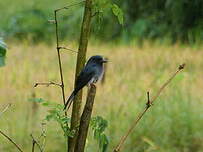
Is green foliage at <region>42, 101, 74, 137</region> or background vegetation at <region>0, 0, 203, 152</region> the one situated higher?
green foliage at <region>42, 101, 74, 137</region>

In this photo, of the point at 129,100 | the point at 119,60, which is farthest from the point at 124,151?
the point at 119,60

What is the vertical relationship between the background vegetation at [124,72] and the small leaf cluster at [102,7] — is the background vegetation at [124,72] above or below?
below

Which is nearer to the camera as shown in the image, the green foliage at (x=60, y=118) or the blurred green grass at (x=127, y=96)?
the green foliage at (x=60, y=118)

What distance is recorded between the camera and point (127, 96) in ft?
20.0

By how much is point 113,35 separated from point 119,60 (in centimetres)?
204

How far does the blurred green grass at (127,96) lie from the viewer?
5.23 metres

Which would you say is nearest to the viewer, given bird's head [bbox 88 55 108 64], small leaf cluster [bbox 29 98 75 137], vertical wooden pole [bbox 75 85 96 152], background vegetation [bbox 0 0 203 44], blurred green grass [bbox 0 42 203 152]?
vertical wooden pole [bbox 75 85 96 152]

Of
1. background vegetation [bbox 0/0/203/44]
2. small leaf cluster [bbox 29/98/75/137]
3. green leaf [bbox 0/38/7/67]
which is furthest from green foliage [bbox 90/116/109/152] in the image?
background vegetation [bbox 0/0/203/44]

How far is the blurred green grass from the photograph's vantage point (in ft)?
17.2

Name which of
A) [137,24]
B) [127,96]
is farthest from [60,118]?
[137,24]

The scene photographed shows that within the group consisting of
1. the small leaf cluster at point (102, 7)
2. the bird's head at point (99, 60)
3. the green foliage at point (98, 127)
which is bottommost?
the green foliage at point (98, 127)

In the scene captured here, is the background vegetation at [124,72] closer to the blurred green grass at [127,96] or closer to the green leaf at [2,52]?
the blurred green grass at [127,96]

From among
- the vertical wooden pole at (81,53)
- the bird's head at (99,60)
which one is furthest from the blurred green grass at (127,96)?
the vertical wooden pole at (81,53)

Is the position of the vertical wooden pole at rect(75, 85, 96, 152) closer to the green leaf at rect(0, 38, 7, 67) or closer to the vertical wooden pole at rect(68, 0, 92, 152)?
the vertical wooden pole at rect(68, 0, 92, 152)
